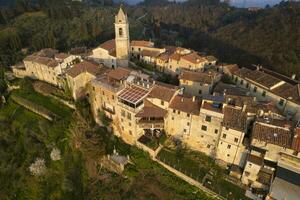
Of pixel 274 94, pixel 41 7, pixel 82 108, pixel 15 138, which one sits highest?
pixel 41 7

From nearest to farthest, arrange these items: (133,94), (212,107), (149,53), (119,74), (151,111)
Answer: (212,107) < (151,111) < (133,94) < (119,74) < (149,53)

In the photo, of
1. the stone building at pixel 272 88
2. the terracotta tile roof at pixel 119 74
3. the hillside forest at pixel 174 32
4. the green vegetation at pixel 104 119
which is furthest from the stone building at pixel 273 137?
the hillside forest at pixel 174 32

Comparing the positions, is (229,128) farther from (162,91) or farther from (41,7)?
(41,7)

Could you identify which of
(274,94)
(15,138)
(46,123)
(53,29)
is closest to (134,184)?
(46,123)

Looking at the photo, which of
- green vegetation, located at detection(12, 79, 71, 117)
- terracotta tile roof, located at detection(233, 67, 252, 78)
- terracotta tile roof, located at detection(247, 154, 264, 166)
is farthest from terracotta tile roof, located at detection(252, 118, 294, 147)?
green vegetation, located at detection(12, 79, 71, 117)

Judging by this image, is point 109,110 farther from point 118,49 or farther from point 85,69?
point 118,49

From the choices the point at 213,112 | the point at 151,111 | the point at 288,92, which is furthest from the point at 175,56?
the point at 213,112
